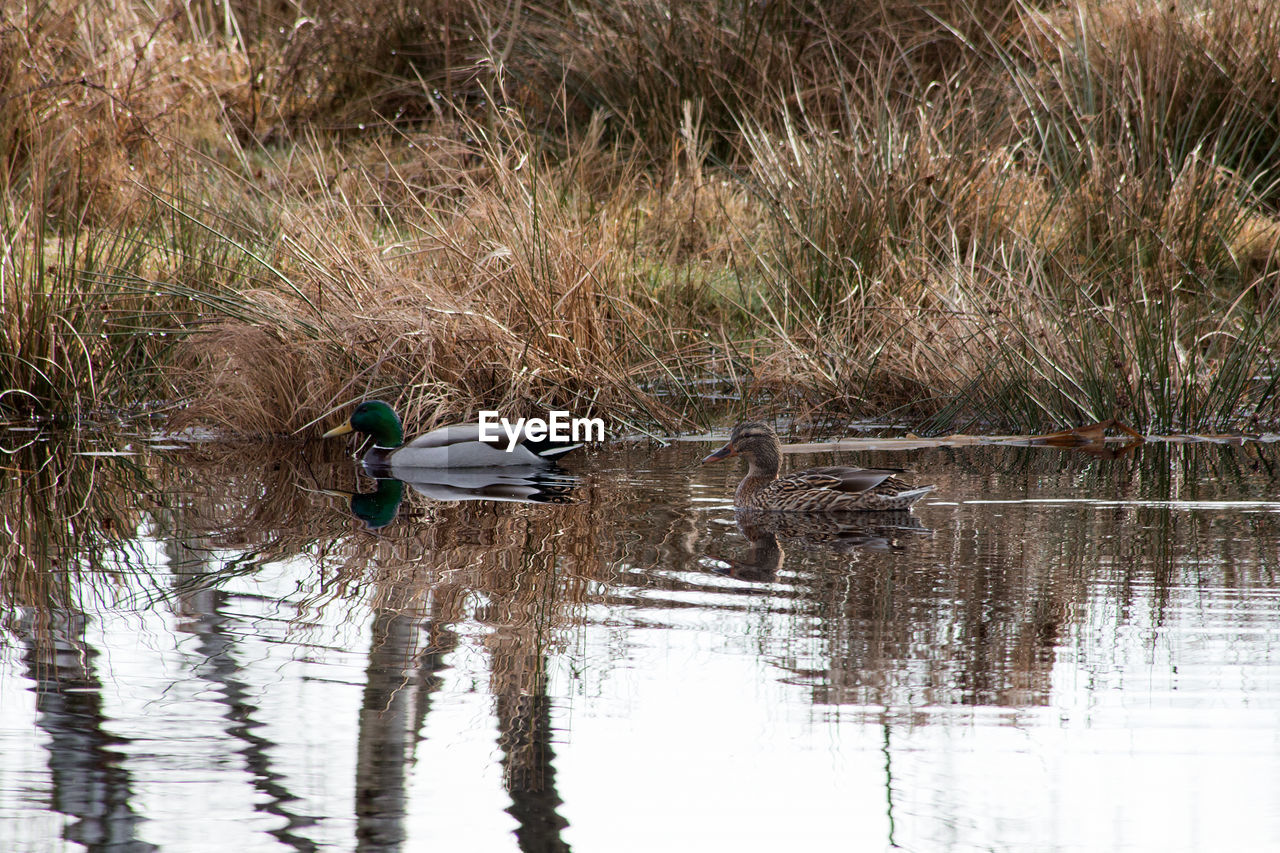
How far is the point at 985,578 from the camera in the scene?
473cm

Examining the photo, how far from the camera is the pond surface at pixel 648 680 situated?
291 cm

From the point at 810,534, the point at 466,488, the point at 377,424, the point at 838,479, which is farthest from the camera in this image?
the point at 377,424

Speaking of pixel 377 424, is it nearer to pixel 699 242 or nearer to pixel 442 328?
pixel 442 328

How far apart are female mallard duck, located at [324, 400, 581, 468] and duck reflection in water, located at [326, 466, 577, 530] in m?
0.06

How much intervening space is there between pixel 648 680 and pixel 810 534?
2.19 metres

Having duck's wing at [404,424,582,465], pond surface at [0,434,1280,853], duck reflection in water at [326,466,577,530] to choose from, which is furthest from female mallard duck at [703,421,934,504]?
duck's wing at [404,424,582,465]

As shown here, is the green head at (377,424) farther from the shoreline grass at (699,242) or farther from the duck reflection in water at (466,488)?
the duck reflection in water at (466,488)

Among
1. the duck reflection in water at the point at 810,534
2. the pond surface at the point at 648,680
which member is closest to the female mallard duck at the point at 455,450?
the pond surface at the point at 648,680

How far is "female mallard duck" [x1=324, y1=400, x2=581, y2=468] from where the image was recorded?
25.0ft

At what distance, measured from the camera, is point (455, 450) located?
25.1ft

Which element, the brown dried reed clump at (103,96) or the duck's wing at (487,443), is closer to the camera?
the duck's wing at (487,443)
